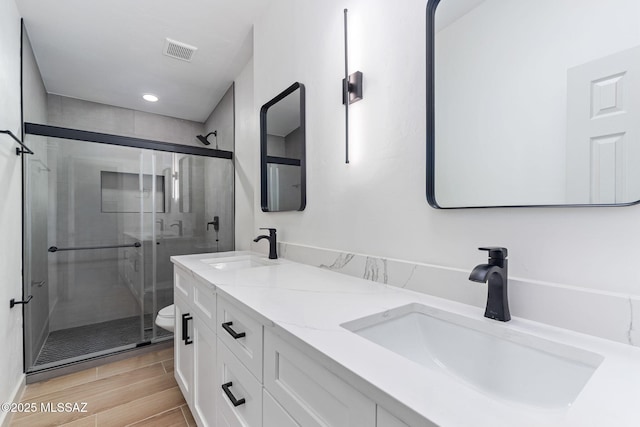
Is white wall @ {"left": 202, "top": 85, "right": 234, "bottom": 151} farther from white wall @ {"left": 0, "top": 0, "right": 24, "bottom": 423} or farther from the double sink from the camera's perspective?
the double sink

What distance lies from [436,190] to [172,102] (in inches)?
129

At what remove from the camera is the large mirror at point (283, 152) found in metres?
1.62

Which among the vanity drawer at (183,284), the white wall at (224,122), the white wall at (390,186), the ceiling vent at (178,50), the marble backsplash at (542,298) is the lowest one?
the vanity drawer at (183,284)

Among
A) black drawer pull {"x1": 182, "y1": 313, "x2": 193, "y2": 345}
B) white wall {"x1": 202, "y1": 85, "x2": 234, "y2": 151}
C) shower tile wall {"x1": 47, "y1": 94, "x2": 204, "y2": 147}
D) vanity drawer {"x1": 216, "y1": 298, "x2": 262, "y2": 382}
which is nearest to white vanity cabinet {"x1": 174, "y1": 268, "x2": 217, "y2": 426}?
black drawer pull {"x1": 182, "y1": 313, "x2": 193, "y2": 345}

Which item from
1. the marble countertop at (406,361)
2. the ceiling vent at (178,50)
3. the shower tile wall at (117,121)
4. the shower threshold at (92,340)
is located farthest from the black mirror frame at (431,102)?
the shower tile wall at (117,121)

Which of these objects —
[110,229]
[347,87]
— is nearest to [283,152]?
[347,87]

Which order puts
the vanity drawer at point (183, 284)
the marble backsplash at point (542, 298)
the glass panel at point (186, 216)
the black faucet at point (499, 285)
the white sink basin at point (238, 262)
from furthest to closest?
the glass panel at point (186, 216), the white sink basin at point (238, 262), the vanity drawer at point (183, 284), the black faucet at point (499, 285), the marble backsplash at point (542, 298)

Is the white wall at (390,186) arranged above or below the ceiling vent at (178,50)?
below

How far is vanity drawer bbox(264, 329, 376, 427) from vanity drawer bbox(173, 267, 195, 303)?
86 centimetres

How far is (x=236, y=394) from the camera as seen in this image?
95 centimetres

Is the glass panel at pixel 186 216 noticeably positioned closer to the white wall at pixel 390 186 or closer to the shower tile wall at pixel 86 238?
the shower tile wall at pixel 86 238

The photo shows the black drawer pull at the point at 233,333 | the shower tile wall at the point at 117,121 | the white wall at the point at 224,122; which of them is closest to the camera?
the black drawer pull at the point at 233,333

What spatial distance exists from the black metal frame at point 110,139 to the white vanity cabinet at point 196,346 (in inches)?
50.0

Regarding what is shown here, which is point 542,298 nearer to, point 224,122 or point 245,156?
point 245,156
